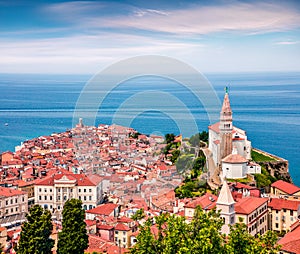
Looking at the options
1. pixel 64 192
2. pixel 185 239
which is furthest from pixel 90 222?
pixel 185 239

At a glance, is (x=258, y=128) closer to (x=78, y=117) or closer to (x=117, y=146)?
(x=117, y=146)

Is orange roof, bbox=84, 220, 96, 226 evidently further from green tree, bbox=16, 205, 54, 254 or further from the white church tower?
the white church tower

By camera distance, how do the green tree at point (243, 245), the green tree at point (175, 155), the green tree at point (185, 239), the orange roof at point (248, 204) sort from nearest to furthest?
the green tree at point (185, 239), the green tree at point (243, 245), the orange roof at point (248, 204), the green tree at point (175, 155)

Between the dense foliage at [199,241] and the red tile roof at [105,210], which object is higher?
the dense foliage at [199,241]

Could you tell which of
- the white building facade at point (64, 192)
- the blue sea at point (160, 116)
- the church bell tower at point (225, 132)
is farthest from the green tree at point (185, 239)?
the church bell tower at point (225, 132)

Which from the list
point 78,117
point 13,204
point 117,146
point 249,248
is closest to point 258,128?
point 117,146

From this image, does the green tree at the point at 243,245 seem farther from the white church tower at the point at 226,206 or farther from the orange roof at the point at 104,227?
the orange roof at the point at 104,227
